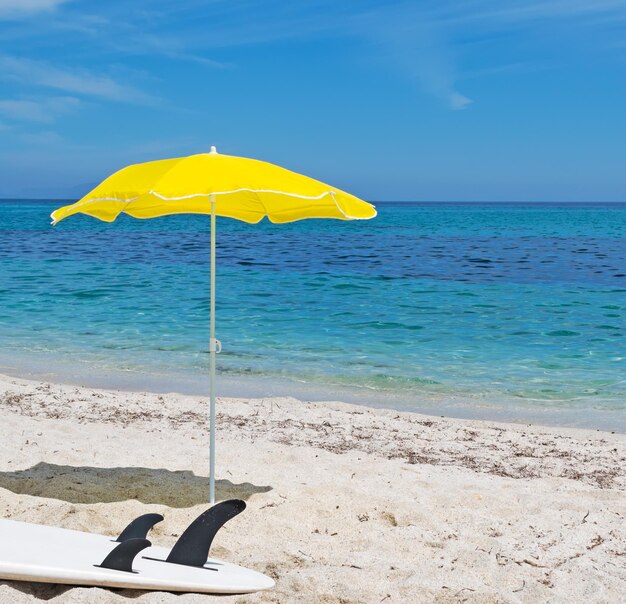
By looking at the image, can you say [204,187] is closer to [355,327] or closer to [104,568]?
[104,568]

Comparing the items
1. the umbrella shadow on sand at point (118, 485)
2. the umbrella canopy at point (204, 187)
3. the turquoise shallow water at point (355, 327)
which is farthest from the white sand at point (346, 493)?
the umbrella canopy at point (204, 187)

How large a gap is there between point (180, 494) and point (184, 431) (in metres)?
1.83

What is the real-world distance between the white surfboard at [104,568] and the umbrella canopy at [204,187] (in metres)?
1.88

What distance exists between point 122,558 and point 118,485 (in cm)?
168

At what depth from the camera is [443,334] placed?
12922mm

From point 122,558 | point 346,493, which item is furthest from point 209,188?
point 346,493

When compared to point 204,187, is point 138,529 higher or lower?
lower

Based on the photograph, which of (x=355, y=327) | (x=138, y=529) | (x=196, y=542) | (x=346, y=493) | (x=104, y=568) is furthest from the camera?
(x=355, y=327)

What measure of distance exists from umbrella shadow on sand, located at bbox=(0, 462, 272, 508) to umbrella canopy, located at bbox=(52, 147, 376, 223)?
70.5 inches

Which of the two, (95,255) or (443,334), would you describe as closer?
(443,334)

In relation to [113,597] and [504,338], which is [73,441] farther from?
[504,338]

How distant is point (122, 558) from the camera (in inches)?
147

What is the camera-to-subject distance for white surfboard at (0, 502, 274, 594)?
11.9ft

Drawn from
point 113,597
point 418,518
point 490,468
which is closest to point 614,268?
point 490,468
